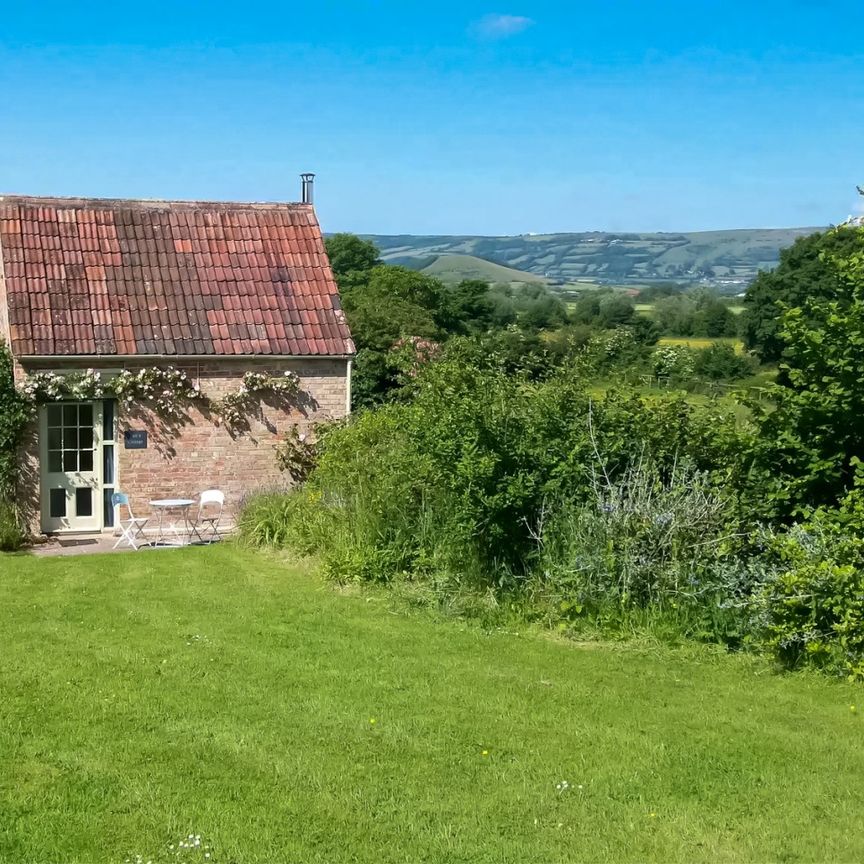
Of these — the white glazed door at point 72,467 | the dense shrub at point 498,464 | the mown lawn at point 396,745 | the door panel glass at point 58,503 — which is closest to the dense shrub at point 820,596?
the mown lawn at point 396,745

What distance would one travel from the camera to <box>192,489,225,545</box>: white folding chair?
16.4 meters

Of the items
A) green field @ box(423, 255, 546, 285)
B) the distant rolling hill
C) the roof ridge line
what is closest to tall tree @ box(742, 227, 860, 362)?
the roof ridge line

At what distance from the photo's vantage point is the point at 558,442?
12000 millimetres

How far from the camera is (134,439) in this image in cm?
1664

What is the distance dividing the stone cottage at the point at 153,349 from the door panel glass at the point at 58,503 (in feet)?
0.05

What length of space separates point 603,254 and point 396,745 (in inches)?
4990

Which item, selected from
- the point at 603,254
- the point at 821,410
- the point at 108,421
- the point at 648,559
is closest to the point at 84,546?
the point at 108,421

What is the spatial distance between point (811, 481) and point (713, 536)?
45.1 inches

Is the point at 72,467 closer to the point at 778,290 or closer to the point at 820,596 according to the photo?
the point at 820,596

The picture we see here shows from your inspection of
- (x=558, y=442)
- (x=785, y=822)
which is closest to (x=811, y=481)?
(x=558, y=442)

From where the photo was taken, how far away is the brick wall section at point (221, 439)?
16750mm

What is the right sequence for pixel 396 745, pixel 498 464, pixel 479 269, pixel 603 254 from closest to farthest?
1. pixel 396 745
2. pixel 498 464
3. pixel 479 269
4. pixel 603 254

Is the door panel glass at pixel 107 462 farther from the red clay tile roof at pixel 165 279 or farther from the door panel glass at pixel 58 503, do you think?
the red clay tile roof at pixel 165 279

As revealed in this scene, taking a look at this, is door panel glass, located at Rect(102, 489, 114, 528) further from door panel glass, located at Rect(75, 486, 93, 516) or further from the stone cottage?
door panel glass, located at Rect(75, 486, 93, 516)
